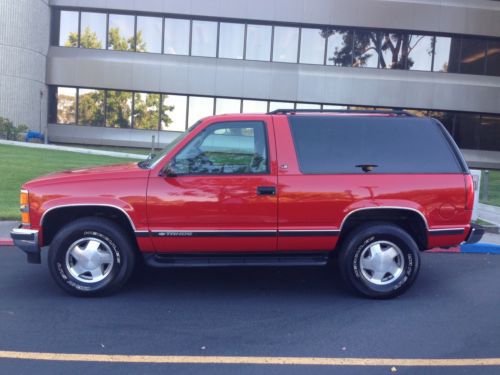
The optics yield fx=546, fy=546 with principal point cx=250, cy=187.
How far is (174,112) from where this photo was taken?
974 inches

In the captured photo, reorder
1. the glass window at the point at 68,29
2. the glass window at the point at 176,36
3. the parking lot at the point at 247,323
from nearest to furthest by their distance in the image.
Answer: the parking lot at the point at 247,323, the glass window at the point at 176,36, the glass window at the point at 68,29

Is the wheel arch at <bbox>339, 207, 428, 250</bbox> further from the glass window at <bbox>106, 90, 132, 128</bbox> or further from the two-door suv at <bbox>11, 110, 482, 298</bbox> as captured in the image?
the glass window at <bbox>106, 90, 132, 128</bbox>

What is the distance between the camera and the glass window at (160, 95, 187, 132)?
24.6 metres

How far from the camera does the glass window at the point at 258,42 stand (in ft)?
79.7

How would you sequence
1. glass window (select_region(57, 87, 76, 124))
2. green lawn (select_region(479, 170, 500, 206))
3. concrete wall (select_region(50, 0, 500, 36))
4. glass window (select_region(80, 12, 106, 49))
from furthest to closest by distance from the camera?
1. glass window (select_region(57, 87, 76, 124))
2. glass window (select_region(80, 12, 106, 49))
3. concrete wall (select_region(50, 0, 500, 36))
4. green lawn (select_region(479, 170, 500, 206))

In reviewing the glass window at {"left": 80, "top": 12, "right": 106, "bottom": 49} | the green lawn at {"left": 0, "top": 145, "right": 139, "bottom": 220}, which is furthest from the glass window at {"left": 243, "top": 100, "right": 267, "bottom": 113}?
the green lawn at {"left": 0, "top": 145, "right": 139, "bottom": 220}

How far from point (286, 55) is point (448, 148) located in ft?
64.0

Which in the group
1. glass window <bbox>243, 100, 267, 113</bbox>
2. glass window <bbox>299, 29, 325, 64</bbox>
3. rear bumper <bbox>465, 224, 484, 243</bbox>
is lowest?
rear bumper <bbox>465, 224, 484, 243</bbox>

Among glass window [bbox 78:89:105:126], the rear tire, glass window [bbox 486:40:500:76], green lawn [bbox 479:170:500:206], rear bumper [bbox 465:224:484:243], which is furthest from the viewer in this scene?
glass window [bbox 486:40:500:76]

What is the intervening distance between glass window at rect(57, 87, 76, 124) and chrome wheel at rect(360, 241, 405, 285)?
71.6ft

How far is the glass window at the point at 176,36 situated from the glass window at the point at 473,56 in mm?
12628

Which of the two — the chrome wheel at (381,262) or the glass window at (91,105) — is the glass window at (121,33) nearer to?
the glass window at (91,105)

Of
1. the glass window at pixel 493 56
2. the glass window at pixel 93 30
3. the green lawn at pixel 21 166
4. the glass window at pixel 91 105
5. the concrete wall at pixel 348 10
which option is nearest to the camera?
the green lawn at pixel 21 166

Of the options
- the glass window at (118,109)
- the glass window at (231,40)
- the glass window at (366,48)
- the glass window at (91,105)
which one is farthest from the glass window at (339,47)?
the glass window at (91,105)
